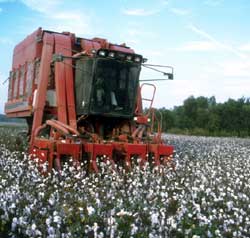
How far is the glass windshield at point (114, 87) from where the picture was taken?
11.4 metres

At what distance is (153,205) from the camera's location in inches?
243

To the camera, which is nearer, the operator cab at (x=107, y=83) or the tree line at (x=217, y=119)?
the operator cab at (x=107, y=83)

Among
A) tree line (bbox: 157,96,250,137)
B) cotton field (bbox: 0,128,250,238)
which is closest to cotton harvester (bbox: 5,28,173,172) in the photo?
cotton field (bbox: 0,128,250,238)

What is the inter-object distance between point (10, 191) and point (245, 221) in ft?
10.1

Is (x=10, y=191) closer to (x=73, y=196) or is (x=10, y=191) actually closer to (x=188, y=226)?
(x=73, y=196)

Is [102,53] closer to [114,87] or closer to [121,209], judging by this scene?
[114,87]

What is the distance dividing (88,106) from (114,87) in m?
0.83

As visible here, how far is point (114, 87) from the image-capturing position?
11.7m

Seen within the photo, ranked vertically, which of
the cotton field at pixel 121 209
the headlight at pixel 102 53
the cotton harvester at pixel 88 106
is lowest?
the cotton field at pixel 121 209

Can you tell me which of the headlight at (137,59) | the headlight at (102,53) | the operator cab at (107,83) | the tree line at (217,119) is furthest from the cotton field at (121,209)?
the tree line at (217,119)

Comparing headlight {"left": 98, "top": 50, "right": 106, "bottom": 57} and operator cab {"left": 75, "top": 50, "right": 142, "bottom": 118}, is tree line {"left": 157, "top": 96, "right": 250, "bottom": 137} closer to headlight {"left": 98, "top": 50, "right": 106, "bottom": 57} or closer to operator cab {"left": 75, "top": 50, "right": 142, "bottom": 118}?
operator cab {"left": 75, "top": 50, "right": 142, "bottom": 118}

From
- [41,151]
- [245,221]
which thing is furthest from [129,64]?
[245,221]

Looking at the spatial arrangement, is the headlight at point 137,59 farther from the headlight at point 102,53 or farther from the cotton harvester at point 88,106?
the headlight at point 102,53

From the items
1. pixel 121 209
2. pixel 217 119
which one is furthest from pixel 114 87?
pixel 217 119
